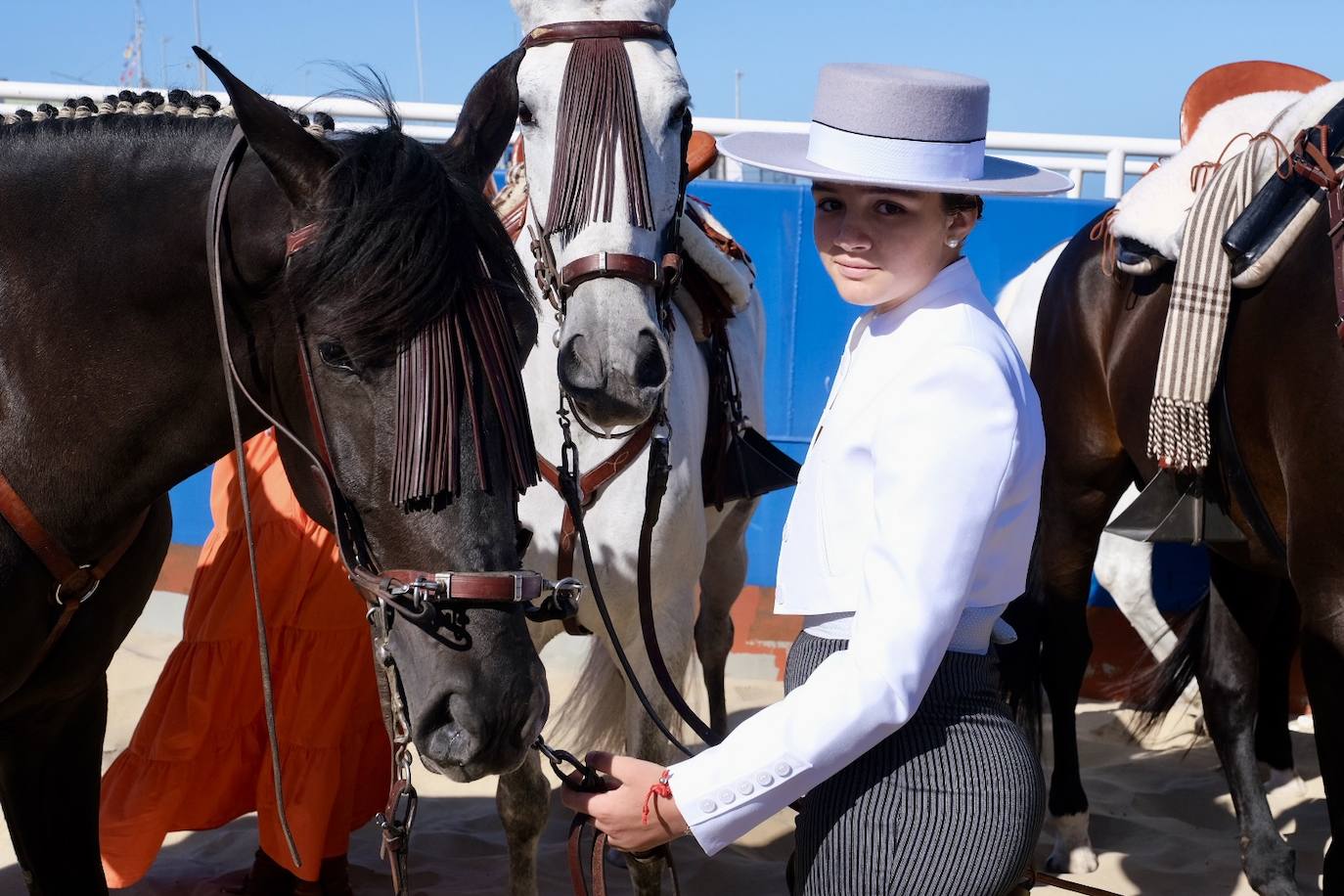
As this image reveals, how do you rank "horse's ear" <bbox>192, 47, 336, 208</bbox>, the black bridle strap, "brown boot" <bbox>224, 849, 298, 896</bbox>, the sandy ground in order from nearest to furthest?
"horse's ear" <bbox>192, 47, 336, 208</bbox>
the black bridle strap
"brown boot" <bbox>224, 849, 298, 896</bbox>
the sandy ground

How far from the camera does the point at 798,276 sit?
213 inches

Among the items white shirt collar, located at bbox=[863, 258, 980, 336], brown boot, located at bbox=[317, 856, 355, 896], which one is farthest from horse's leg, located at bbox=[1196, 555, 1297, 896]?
white shirt collar, located at bbox=[863, 258, 980, 336]

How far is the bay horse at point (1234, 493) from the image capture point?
2789mm

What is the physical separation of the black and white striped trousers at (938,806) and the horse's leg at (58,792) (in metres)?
1.59

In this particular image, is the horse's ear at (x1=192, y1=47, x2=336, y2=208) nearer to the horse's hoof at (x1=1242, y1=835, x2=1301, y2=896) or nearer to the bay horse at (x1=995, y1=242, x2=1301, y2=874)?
the bay horse at (x1=995, y1=242, x2=1301, y2=874)

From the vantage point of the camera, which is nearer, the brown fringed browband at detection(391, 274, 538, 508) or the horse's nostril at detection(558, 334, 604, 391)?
the brown fringed browband at detection(391, 274, 538, 508)

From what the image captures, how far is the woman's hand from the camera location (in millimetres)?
1450

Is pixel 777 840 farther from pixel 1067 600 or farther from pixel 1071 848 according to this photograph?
pixel 1067 600

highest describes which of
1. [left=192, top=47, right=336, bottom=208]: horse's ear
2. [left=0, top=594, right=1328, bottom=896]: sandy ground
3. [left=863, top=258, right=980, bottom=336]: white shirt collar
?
[left=192, top=47, right=336, bottom=208]: horse's ear

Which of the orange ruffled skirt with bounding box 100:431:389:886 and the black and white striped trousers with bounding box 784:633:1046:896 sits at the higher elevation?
the black and white striped trousers with bounding box 784:633:1046:896

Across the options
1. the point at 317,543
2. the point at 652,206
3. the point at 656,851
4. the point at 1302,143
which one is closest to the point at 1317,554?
the point at 1302,143

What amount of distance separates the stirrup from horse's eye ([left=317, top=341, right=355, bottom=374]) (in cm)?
243

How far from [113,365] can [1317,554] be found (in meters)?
2.51

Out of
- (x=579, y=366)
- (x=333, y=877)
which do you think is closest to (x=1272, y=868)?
(x=579, y=366)
